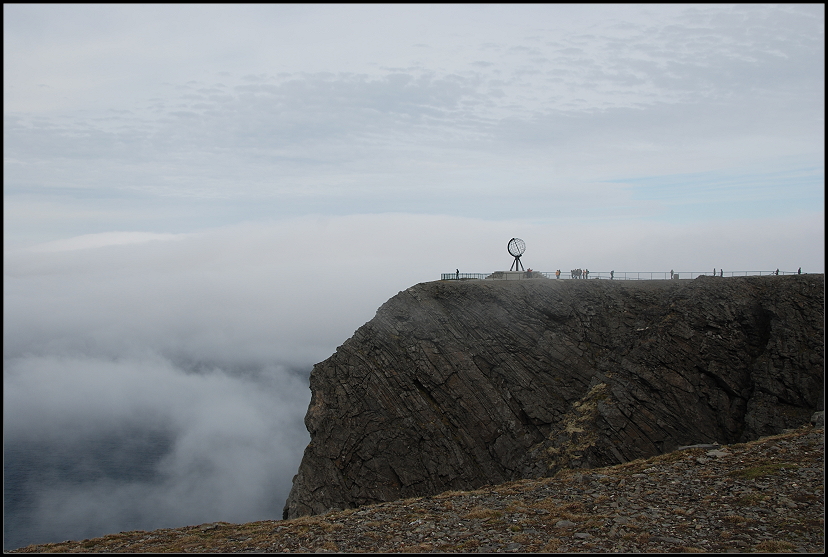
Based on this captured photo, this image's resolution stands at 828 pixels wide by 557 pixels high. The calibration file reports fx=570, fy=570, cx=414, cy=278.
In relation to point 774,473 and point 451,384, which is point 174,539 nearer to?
point 451,384

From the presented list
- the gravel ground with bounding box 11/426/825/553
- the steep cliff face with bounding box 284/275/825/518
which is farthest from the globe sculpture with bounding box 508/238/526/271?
the gravel ground with bounding box 11/426/825/553

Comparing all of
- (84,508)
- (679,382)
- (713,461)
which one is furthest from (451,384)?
(84,508)

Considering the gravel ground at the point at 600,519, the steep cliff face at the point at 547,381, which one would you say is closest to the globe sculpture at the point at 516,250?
the steep cliff face at the point at 547,381

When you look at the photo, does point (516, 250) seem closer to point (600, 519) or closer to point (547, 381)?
point (547, 381)

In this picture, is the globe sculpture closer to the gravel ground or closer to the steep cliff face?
the steep cliff face

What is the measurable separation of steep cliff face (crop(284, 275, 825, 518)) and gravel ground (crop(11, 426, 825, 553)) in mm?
9254

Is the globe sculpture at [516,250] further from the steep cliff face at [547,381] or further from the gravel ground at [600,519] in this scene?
the gravel ground at [600,519]

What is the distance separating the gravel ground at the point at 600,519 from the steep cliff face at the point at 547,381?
925 cm

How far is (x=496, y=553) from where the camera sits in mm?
18953

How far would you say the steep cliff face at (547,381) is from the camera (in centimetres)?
3653

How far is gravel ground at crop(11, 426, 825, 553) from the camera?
19.5m

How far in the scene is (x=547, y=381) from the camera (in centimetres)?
4044

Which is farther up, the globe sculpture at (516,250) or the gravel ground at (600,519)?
the globe sculpture at (516,250)

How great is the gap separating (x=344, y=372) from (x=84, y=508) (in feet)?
645
